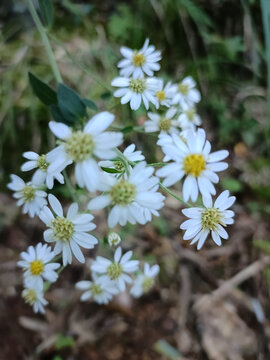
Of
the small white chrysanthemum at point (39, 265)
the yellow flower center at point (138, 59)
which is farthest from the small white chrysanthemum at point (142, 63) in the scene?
the small white chrysanthemum at point (39, 265)

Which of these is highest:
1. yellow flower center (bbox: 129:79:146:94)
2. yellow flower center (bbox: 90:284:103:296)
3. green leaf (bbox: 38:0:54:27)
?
green leaf (bbox: 38:0:54:27)

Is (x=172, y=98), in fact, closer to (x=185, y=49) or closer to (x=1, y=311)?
(x=185, y=49)

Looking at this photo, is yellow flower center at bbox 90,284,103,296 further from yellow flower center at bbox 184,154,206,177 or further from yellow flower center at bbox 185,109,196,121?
yellow flower center at bbox 185,109,196,121

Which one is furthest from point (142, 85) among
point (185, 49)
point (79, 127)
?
point (185, 49)

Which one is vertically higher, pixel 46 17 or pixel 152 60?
pixel 46 17

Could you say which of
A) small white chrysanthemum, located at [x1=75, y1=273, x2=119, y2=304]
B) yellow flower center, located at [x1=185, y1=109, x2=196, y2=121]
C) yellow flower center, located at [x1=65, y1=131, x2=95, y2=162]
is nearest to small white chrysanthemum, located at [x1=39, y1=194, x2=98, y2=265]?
yellow flower center, located at [x1=65, y1=131, x2=95, y2=162]
